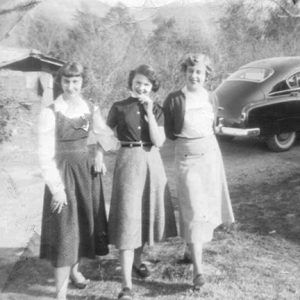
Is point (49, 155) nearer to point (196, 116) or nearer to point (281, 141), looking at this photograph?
point (196, 116)

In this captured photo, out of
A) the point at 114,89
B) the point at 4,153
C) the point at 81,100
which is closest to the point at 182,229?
the point at 81,100

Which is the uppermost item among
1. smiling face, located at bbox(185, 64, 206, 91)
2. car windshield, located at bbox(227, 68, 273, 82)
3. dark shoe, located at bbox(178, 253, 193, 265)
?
car windshield, located at bbox(227, 68, 273, 82)

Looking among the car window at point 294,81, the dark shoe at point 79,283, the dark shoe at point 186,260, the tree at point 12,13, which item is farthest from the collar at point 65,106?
the car window at point 294,81

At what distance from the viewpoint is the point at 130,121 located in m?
3.35

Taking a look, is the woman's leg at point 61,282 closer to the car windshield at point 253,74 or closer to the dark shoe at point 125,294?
the dark shoe at point 125,294

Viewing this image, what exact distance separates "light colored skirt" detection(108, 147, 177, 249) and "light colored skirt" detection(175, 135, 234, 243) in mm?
168

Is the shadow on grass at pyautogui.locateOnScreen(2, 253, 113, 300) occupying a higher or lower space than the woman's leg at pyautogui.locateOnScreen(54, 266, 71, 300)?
lower

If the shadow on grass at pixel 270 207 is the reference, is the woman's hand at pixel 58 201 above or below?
above

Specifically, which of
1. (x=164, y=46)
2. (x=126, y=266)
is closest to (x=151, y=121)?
(x=126, y=266)

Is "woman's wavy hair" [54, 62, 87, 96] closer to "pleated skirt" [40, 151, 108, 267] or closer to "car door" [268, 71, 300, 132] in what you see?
"pleated skirt" [40, 151, 108, 267]

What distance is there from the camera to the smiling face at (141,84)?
328cm

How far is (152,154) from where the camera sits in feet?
11.2

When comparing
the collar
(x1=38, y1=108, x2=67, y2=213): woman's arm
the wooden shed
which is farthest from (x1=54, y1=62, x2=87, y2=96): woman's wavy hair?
the wooden shed

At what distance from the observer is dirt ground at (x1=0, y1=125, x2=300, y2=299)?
4.23 m
